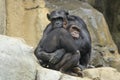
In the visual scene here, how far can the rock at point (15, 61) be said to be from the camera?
5.79 meters

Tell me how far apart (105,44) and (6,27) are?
3631 millimetres

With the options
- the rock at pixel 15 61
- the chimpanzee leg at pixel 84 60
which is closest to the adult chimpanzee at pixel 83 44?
the chimpanzee leg at pixel 84 60

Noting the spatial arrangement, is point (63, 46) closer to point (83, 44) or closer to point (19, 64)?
point (83, 44)

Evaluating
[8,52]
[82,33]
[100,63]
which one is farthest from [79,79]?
[100,63]

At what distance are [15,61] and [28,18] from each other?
4.42 meters

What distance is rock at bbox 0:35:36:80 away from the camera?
5.79 meters

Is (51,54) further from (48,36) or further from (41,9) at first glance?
(41,9)

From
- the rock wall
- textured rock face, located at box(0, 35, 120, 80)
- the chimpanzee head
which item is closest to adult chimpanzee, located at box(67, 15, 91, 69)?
the chimpanzee head

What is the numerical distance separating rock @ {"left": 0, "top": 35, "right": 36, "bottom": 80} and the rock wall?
380cm

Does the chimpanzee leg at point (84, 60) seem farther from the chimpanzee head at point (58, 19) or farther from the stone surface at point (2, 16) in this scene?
the stone surface at point (2, 16)

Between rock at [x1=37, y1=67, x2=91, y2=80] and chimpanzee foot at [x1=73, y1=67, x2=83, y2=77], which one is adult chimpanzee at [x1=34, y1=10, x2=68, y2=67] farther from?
rock at [x1=37, y1=67, x2=91, y2=80]

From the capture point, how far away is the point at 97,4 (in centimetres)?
1566

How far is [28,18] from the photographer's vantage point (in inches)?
403

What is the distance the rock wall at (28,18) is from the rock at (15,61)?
3.80 meters
